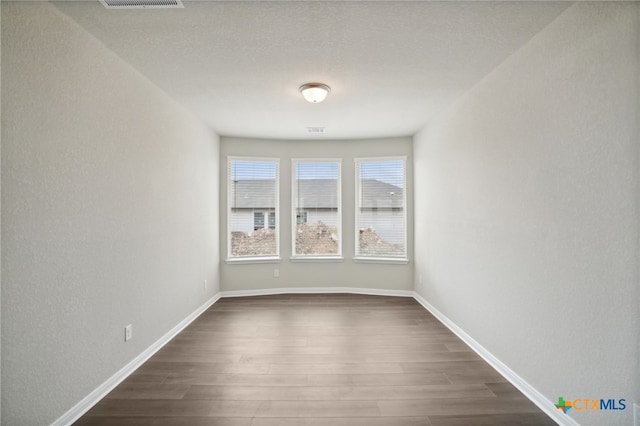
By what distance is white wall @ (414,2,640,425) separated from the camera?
1.56 metres

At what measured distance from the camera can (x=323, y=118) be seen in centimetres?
391

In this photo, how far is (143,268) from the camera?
9.06ft

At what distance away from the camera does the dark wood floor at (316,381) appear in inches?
78.1

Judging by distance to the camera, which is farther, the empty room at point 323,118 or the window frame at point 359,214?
the window frame at point 359,214

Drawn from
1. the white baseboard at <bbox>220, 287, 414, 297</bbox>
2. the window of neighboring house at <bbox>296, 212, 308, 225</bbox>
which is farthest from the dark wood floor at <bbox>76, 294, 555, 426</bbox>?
the window of neighboring house at <bbox>296, 212, 308, 225</bbox>

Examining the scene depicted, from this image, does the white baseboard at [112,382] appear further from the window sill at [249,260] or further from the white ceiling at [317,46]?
the white ceiling at [317,46]

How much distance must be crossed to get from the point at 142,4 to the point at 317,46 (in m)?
1.15

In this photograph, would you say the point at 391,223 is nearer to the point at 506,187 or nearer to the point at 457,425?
the point at 506,187

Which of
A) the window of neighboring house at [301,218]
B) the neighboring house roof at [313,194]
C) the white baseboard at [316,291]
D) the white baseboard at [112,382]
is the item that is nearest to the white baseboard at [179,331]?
the white baseboard at [112,382]

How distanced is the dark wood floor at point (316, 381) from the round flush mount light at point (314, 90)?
2.52m

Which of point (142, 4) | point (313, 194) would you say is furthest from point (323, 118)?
point (142, 4)

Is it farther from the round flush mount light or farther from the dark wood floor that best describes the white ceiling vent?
the dark wood floor

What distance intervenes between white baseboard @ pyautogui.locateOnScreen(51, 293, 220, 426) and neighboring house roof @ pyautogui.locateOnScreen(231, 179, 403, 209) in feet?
7.06

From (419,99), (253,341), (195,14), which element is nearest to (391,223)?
(419,99)
